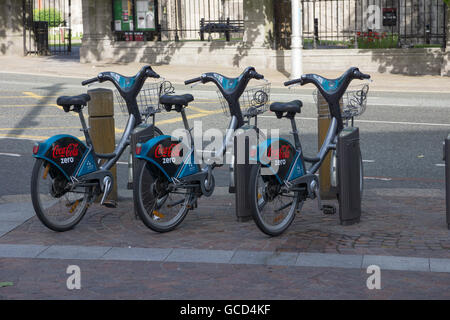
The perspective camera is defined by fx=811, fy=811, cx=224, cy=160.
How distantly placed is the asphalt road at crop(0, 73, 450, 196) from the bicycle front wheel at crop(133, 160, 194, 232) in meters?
2.47

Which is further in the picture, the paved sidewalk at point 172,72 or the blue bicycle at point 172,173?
the paved sidewalk at point 172,72

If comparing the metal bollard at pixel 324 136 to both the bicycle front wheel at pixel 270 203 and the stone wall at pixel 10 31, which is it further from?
the stone wall at pixel 10 31

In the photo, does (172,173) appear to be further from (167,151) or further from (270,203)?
(270,203)

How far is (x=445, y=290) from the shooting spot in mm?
5219

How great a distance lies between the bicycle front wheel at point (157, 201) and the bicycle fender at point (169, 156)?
7 centimetres

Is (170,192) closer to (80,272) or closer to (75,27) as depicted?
(80,272)

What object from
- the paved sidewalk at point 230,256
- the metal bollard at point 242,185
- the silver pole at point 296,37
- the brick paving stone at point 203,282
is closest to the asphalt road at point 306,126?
Answer: the silver pole at point 296,37

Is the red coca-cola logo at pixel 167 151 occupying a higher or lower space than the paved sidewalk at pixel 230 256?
higher

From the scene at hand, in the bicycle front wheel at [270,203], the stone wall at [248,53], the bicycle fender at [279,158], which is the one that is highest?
the stone wall at [248,53]

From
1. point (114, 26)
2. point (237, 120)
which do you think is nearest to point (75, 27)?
point (114, 26)

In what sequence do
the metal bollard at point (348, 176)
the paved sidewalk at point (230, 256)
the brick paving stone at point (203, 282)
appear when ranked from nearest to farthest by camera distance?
the brick paving stone at point (203, 282) < the paved sidewalk at point (230, 256) < the metal bollard at point (348, 176)

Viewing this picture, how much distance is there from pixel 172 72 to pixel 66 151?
58.0 ft

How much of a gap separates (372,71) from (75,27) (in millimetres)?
30635

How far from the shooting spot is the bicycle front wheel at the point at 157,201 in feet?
21.8
